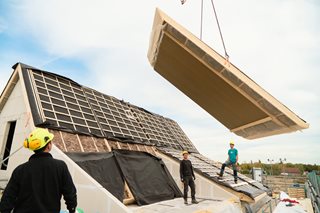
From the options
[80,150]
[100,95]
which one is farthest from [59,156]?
[100,95]

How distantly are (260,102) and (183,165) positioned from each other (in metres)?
3.24

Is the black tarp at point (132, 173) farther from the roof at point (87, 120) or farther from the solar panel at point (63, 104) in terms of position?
the solar panel at point (63, 104)

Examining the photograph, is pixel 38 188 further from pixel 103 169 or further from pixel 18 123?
pixel 18 123

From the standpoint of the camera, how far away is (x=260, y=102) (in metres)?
5.59

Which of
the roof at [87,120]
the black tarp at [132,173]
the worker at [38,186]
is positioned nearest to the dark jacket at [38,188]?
the worker at [38,186]

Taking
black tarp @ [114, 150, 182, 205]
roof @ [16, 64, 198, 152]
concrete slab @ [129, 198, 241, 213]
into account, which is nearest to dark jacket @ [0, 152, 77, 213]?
concrete slab @ [129, 198, 241, 213]

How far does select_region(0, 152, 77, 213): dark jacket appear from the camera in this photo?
2289 mm

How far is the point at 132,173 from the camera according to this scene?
24.7ft

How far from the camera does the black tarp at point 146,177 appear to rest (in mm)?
7180

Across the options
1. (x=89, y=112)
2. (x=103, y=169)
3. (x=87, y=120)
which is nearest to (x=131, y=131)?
(x=89, y=112)

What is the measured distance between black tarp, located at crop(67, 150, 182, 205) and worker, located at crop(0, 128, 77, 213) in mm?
3705

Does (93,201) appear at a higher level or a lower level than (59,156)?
lower

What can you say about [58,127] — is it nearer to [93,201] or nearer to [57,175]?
[93,201]

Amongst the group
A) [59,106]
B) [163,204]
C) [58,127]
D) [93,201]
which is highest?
[59,106]
